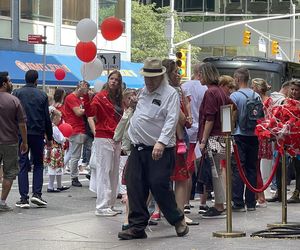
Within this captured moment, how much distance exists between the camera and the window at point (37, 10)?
42.3 m

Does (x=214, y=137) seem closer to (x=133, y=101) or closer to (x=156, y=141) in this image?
(x=133, y=101)

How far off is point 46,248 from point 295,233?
2718 millimetres

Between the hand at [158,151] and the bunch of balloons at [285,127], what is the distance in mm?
1596

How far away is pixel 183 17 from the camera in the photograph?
252 ft

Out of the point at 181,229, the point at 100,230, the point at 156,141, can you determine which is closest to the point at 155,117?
the point at 156,141

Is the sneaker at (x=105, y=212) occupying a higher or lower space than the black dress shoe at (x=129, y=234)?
lower

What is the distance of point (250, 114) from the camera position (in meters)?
12.8

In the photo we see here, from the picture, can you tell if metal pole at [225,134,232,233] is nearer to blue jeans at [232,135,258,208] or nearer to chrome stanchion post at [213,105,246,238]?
chrome stanchion post at [213,105,246,238]

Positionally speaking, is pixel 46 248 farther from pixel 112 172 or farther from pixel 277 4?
pixel 277 4

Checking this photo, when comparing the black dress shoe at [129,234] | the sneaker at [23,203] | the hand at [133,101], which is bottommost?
the sneaker at [23,203]

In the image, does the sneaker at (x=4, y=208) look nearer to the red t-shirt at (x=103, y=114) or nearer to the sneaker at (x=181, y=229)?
the red t-shirt at (x=103, y=114)

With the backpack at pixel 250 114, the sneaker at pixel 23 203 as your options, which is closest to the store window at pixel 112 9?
the sneaker at pixel 23 203

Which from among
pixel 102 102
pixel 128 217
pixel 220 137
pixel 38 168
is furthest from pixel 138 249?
pixel 38 168

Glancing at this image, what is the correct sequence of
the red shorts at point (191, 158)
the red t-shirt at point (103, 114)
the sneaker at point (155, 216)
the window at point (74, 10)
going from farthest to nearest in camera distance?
the window at point (74, 10) → the red t-shirt at point (103, 114) → the red shorts at point (191, 158) → the sneaker at point (155, 216)
